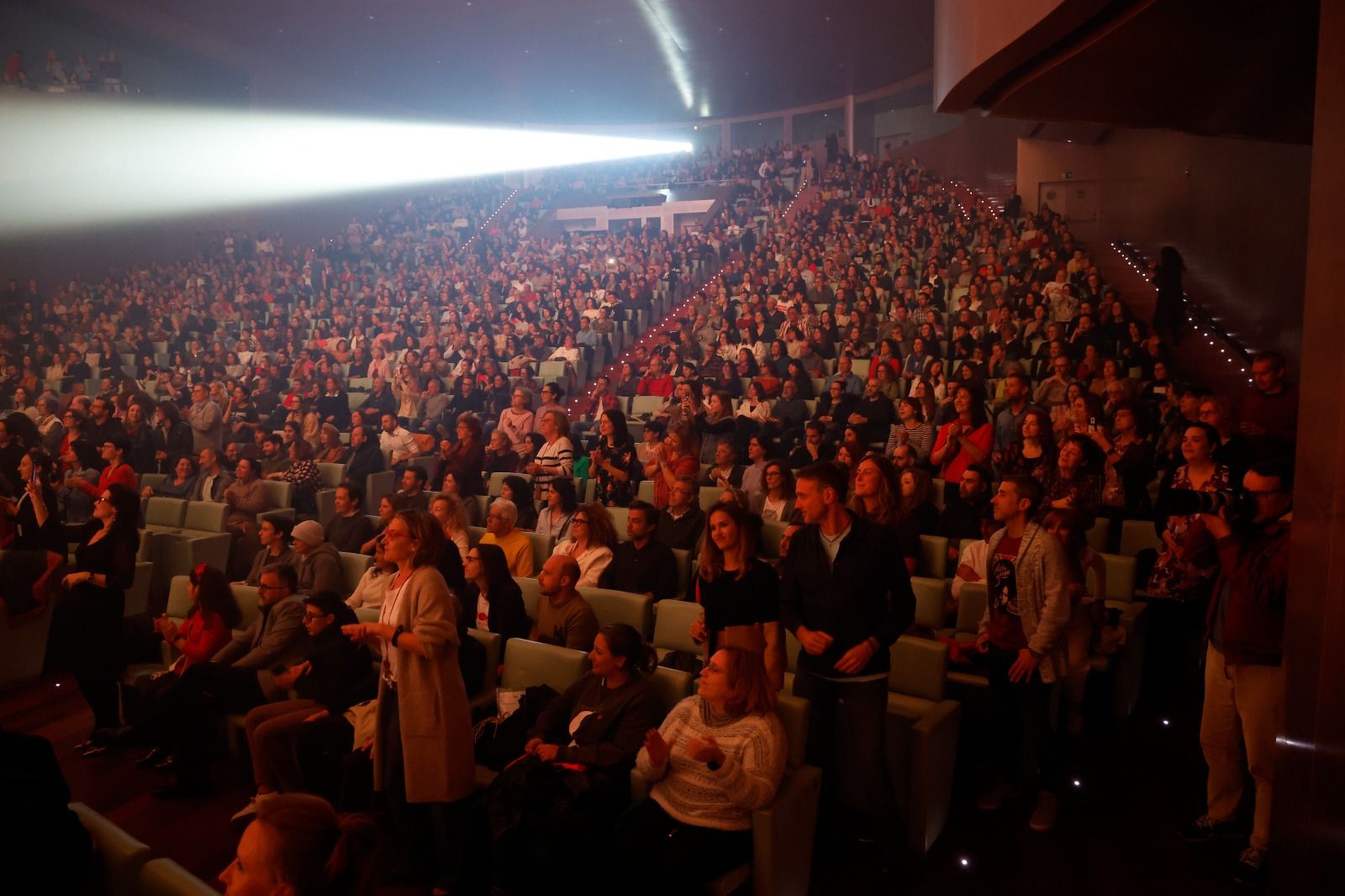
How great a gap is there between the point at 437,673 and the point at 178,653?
83.0 inches

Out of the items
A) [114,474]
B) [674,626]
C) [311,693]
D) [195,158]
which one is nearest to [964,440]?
[674,626]

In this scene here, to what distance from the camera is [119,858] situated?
189 cm

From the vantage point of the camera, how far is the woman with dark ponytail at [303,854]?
65.0 inches

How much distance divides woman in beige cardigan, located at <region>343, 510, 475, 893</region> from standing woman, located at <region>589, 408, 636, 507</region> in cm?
308

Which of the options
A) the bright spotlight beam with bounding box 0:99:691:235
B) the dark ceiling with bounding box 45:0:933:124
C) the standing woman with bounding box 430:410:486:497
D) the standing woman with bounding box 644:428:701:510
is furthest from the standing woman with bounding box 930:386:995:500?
the bright spotlight beam with bounding box 0:99:691:235

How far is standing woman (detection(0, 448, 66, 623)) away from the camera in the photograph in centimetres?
505

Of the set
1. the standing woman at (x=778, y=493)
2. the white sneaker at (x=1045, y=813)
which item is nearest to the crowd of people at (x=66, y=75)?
the standing woman at (x=778, y=493)

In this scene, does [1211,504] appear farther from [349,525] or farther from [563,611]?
[349,525]

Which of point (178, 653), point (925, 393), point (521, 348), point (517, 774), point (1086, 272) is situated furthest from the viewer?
point (521, 348)

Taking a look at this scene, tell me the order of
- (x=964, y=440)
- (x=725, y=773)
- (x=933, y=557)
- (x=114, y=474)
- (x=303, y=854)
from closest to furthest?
(x=303, y=854)
(x=725, y=773)
(x=933, y=557)
(x=964, y=440)
(x=114, y=474)

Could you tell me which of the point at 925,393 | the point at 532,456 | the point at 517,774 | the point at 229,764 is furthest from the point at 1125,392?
the point at 229,764

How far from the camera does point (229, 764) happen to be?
3.97 metres

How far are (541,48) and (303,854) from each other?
18514mm

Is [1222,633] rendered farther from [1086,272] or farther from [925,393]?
[1086,272]
